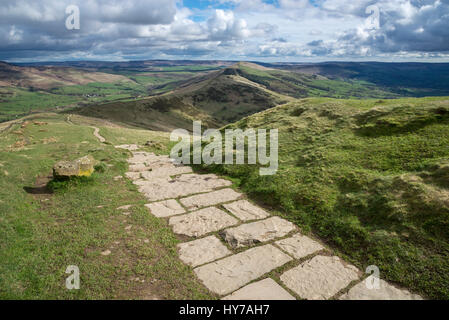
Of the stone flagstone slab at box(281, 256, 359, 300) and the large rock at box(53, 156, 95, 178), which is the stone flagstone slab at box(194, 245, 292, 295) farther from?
the large rock at box(53, 156, 95, 178)

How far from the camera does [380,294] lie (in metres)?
6.49

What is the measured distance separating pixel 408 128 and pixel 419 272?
906 centimetres

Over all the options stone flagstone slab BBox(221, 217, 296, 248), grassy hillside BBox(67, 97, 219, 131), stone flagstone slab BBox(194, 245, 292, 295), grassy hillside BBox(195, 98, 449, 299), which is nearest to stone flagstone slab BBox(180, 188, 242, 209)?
grassy hillside BBox(195, 98, 449, 299)

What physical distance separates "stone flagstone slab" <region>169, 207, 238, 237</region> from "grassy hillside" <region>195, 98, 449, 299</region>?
242 cm

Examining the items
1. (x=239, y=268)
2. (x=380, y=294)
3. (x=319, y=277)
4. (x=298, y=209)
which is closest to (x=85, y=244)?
(x=239, y=268)

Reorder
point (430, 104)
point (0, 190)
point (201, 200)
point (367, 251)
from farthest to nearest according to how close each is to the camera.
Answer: point (430, 104), point (201, 200), point (0, 190), point (367, 251)

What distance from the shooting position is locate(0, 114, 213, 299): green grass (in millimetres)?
6555

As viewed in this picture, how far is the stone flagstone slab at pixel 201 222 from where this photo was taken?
31.0 ft

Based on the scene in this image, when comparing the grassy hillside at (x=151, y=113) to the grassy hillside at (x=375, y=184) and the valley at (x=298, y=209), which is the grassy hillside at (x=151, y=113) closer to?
the valley at (x=298, y=209)

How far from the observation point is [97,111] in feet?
342

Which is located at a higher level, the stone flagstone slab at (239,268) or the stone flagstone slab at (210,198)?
the stone flagstone slab at (210,198)

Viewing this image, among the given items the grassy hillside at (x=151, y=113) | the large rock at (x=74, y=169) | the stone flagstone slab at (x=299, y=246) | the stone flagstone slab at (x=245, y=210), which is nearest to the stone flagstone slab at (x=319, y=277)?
the stone flagstone slab at (x=299, y=246)

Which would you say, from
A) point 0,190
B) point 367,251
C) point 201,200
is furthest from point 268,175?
point 0,190
